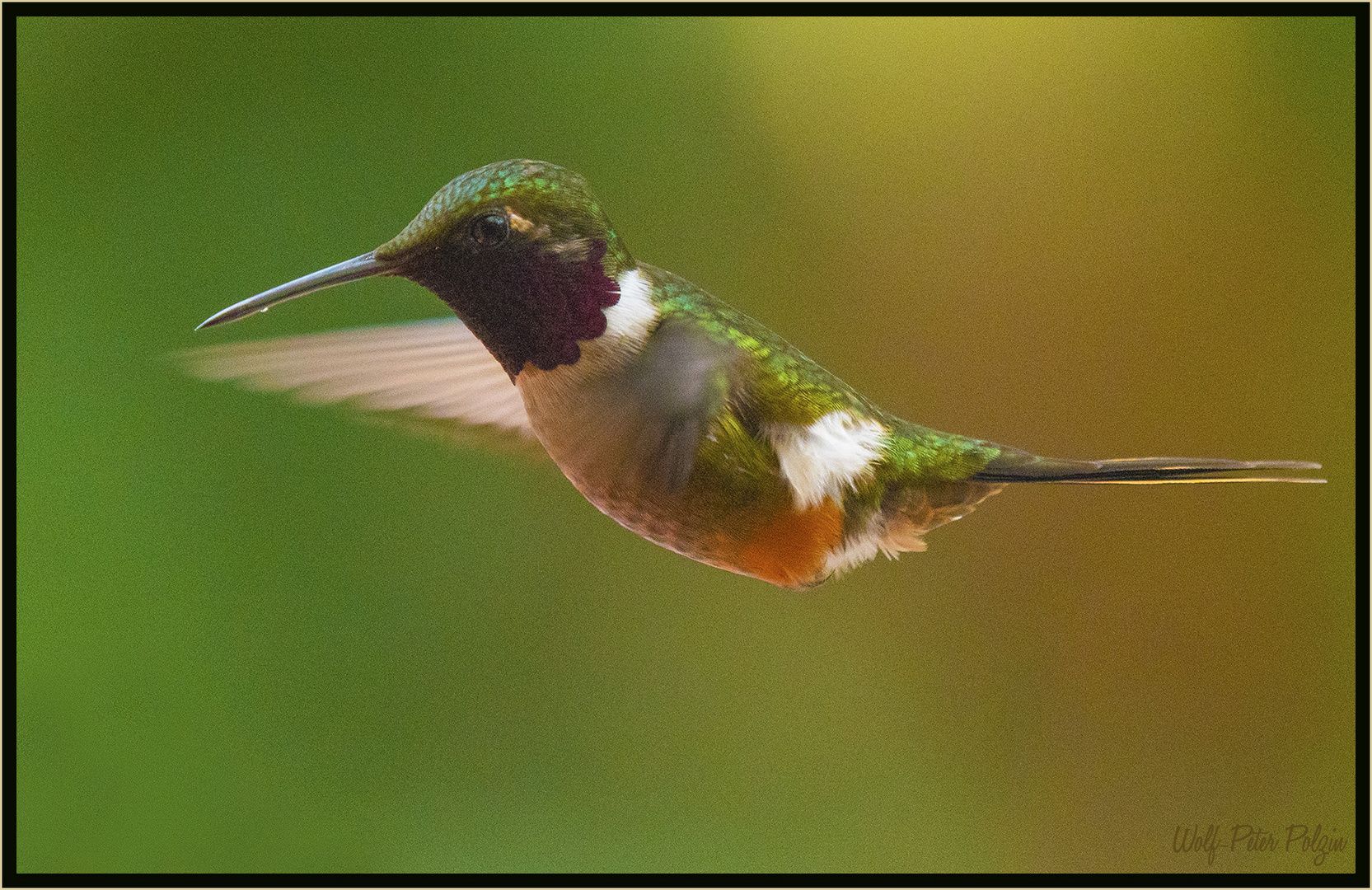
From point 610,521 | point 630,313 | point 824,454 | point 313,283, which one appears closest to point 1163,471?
point 824,454

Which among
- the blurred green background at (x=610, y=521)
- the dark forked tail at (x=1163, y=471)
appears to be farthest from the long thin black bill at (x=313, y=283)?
the blurred green background at (x=610, y=521)

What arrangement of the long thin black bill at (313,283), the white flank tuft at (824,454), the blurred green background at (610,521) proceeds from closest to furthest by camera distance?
the long thin black bill at (313,283) → the white flank tuft at (824,454) → the blurred green background at (610,521)

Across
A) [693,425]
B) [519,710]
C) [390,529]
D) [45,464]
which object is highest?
[693,425]

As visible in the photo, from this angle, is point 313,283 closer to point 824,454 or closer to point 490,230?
point 490,230

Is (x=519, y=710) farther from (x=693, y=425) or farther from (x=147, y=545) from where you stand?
(x=693, y=425)

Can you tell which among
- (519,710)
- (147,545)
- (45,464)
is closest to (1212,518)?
(519,710)

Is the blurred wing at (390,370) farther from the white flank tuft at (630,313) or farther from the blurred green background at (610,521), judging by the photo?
the blurred green background at (610,521)
